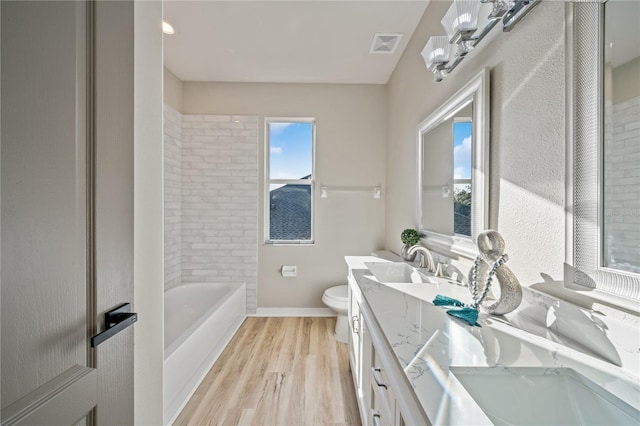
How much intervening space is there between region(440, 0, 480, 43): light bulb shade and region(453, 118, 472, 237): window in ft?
1.32

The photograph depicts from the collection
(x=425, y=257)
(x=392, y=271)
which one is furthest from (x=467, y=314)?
(x=392, y=271)

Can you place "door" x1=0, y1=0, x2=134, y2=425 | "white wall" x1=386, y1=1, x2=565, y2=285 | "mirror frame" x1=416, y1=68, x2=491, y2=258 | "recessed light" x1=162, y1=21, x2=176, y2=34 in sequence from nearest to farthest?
"door" x1=0, y1=0, x2=134, y2=425, "white wall" x1=386, y1=1, x2=565, y2=285, "mirror frame" x1=416, y1=68, x2=491, y2=258, "recessed light" x1=162, y1=21, x2=176, y2=34

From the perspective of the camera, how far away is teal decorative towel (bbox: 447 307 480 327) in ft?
3.24

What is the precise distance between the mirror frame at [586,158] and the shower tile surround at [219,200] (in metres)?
2.91

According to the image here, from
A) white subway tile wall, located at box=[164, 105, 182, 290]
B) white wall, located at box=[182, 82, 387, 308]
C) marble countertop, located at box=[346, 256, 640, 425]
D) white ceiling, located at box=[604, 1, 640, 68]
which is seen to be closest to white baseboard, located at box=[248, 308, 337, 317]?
white wall, located at box=[182, 82, 387, 308]

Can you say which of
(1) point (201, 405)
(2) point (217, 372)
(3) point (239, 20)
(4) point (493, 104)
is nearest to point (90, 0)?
(4) point (493, 104)

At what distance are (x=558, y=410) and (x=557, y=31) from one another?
43.4 inches

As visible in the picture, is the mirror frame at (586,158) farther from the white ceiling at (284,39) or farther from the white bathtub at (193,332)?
the white bathtub at (193,332)

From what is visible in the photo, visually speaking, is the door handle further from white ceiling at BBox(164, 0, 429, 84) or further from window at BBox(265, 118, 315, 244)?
window at BBox(265, 118, 315, 244)

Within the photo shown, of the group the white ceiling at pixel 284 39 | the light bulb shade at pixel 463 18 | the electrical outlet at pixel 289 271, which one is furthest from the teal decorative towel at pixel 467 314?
the electrical outlet at pixel 289 271

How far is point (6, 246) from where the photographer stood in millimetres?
525

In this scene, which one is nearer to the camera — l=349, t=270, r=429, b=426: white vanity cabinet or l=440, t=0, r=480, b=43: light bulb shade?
l=349, t=270, r=429, b=426: white vanity cabinet

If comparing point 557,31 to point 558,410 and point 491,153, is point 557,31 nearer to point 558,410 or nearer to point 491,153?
point 491,153

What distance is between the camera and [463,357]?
0.76 m
